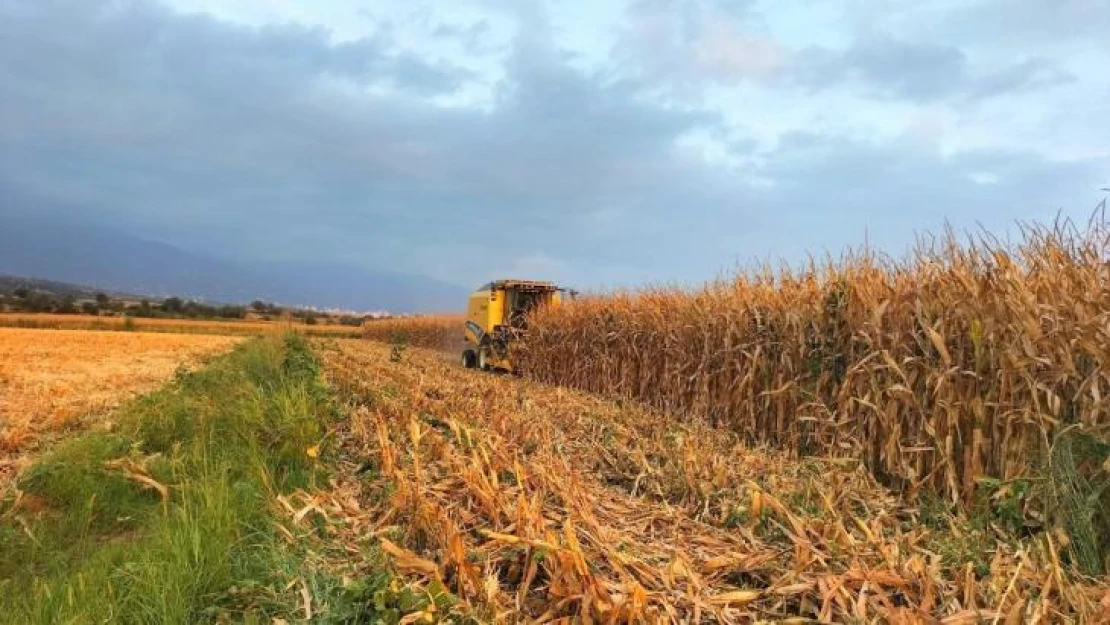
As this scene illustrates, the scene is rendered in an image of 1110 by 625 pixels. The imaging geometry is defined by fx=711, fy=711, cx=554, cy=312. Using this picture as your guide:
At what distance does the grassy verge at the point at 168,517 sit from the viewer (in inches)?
119

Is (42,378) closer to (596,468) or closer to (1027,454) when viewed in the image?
(596,468)

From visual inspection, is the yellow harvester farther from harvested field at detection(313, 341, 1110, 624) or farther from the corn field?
harvested field at detection(313, 341, 1110, 624)

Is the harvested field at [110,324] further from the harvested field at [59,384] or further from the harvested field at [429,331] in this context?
the harvested field at [59,384]

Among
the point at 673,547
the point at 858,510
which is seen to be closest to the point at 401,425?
the point at 673,547

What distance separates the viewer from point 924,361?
5820mm

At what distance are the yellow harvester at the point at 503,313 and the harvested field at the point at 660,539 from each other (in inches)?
492

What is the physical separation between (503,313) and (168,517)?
14325mm

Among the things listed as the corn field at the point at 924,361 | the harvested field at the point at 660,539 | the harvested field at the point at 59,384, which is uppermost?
the corn field at the point at 924,361

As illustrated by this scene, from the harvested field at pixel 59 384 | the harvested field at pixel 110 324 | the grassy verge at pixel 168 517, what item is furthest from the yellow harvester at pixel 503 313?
the harvested field at pixel 110 324

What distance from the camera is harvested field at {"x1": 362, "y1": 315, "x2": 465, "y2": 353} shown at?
3716 centimetres

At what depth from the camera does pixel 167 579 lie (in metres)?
3.12

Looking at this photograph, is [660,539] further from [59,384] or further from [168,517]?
[59,384]

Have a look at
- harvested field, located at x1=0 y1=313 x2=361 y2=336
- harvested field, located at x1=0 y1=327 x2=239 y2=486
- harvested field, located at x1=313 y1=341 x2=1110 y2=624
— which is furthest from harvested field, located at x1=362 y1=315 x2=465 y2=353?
harvested field, located at x1=313 y1=341 x2=1110 y2=624

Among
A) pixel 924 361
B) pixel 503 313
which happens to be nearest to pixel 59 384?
pixel 503 313
